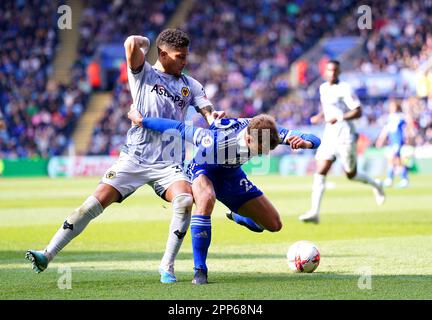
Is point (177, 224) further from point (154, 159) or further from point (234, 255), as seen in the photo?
point (234, 255)

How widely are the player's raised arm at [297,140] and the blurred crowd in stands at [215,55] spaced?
30006 millimetres

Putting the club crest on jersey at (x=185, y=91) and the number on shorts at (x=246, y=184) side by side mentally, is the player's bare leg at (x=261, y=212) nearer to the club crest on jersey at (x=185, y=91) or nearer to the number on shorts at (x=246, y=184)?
the number on shorts at (x=246, y=184)

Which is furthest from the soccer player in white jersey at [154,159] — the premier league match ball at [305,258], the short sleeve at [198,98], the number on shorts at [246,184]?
the premier league match ball at [305,258]

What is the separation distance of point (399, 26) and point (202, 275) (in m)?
36.6

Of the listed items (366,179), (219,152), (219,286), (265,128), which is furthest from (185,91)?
(366,179)

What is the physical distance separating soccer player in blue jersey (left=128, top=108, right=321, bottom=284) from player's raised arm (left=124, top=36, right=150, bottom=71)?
46 cm

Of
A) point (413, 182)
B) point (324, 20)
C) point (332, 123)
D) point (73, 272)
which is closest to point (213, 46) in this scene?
point (324, 20)

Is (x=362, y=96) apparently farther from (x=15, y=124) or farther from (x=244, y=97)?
(x=15, y=124)

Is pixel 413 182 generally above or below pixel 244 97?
below

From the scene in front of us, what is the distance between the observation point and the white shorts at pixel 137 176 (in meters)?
8.82

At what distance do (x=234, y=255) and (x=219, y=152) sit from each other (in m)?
2.94

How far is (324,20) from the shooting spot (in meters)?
45.5

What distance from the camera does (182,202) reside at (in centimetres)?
868

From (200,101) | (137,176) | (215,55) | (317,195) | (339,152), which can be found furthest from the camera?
(215,55)
